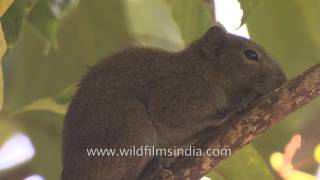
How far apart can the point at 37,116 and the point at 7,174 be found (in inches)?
16.4

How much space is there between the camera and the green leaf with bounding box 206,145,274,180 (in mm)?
3441

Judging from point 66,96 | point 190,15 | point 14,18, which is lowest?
point 66,96

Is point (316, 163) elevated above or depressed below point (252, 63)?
below

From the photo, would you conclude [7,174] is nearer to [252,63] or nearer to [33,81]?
[33,81]

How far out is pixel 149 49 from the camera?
4195 millimetres

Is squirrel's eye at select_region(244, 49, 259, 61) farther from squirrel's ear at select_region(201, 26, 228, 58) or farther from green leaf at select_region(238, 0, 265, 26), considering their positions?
green leaf at select_region(238, 0, 265, 26)

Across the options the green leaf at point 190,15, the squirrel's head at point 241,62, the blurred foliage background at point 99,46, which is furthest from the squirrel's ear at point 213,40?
the green leaf at point 190,15

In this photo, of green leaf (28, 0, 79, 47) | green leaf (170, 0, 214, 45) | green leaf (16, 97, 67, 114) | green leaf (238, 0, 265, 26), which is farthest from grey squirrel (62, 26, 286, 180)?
green leaf (238, 0, 265, 26)

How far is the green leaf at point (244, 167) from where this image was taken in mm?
3441

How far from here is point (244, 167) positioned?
351cm

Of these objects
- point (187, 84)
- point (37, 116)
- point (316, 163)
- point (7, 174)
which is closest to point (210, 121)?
point (187, 84)

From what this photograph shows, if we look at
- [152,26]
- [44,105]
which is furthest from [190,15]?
[152,26]

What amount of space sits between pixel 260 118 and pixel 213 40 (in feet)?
3.98

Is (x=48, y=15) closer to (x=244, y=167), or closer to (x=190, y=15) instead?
(x=190, y=15)
